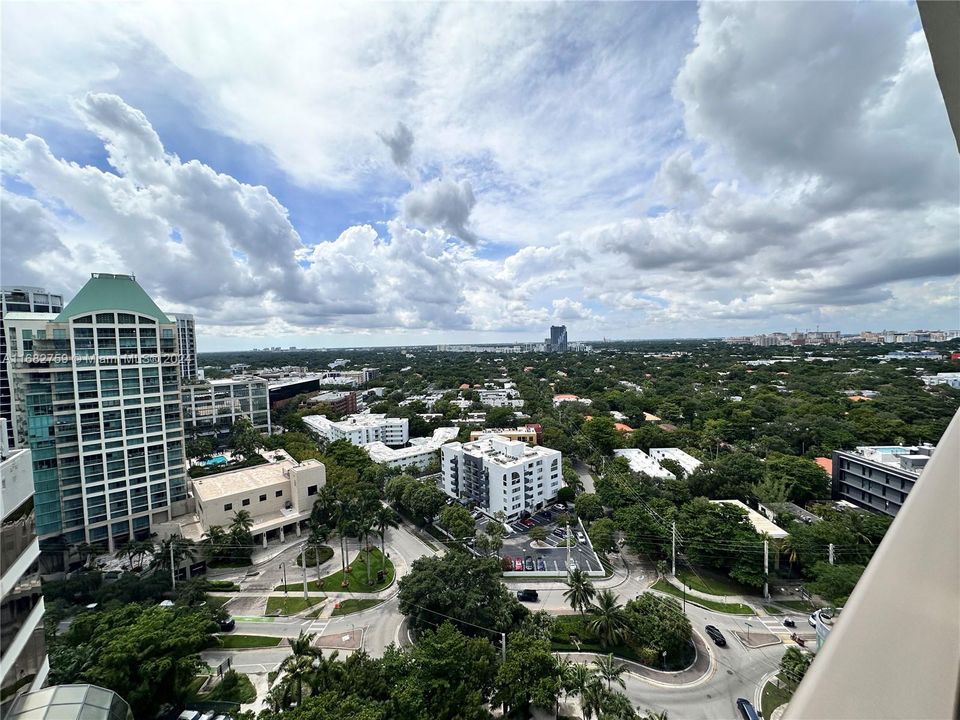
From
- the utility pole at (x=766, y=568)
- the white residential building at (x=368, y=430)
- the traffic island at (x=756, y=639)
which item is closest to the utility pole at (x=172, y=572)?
the white residential building at (x=368, y=430)

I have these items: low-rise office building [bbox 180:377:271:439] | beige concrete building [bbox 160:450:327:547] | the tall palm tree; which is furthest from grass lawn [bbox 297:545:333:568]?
low-rise office building [bbox 180:377:271:439]

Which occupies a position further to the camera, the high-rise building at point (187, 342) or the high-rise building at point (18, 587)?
the high-rise building at point (187, 342)

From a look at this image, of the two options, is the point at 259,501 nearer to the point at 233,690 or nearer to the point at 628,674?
the point at 233,690

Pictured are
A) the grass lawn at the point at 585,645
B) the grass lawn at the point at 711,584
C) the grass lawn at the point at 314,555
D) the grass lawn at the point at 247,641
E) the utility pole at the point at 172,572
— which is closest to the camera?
the grass lawn at the point at 585,645

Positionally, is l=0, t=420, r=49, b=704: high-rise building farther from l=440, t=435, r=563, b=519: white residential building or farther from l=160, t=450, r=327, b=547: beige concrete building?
l=440, t=435, r=563, b=519: white residential building

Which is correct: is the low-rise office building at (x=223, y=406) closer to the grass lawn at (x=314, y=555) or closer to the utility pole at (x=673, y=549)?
the grass lawn at (x=314, y=555)

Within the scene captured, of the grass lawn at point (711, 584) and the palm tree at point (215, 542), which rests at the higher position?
the palm tree at point (215, 542)
